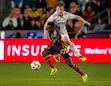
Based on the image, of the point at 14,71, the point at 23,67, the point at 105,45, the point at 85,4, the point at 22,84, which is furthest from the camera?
the point at 85,4

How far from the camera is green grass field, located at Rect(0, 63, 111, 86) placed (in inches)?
516

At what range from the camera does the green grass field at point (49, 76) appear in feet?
43.0

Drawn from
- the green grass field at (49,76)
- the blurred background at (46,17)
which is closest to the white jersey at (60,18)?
the green grass field at (49,76)

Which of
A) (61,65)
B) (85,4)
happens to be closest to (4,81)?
(61,65)

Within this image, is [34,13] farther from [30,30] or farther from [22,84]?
[22,84]

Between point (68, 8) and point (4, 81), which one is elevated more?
point (68, 8)

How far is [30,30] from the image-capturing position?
22.3m

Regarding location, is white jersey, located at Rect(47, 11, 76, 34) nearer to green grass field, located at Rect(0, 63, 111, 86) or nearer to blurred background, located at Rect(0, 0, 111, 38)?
green grass field, located at Rect(0, 63, 111, 86)

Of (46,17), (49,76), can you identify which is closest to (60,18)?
(49,76)

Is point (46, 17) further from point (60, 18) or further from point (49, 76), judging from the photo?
point (60, 18)

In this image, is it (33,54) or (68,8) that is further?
(68,8)

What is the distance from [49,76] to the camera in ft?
50.1

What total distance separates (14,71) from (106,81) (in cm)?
443

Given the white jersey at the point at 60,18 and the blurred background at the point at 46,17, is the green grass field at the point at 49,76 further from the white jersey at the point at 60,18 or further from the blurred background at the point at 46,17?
the blurred background at the point at 46,17
